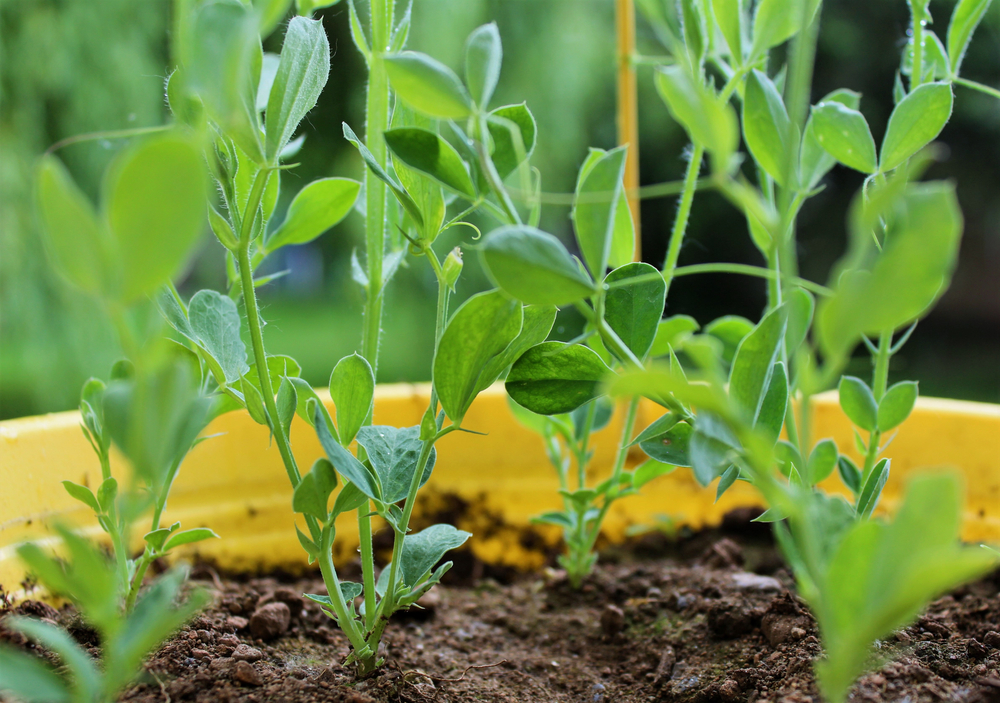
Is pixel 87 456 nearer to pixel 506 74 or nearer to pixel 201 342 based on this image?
pixel 201 342

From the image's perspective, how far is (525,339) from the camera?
0.34 meters

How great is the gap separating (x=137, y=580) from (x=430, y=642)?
0.18 metres

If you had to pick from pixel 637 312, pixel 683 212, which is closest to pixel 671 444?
pixel 637 312

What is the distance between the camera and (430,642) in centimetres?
48

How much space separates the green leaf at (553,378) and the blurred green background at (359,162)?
1.19 meters

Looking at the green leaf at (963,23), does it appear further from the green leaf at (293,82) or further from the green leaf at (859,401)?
the green leaf at (293,82)

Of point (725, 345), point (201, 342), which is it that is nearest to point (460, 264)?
point (201, 342)

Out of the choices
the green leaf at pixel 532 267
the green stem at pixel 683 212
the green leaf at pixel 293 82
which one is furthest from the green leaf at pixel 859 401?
the green leaf at pixel 293 82

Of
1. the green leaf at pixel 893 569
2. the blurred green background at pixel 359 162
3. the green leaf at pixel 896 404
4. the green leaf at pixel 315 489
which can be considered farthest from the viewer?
the blurred green background at pixel 359 162

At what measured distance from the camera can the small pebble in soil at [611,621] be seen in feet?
1.62

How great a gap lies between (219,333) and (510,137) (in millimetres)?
178

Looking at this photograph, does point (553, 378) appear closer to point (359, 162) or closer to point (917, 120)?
point (917, 120)

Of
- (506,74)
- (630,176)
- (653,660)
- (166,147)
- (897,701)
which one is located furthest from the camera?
(506,74)

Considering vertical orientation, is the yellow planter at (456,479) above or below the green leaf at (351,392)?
below
